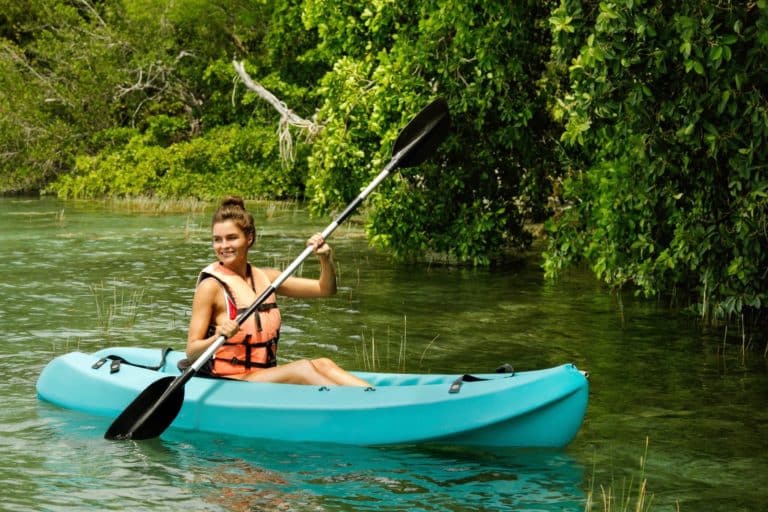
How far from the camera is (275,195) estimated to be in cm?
2436

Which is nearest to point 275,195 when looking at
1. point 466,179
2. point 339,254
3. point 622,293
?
point 339,254

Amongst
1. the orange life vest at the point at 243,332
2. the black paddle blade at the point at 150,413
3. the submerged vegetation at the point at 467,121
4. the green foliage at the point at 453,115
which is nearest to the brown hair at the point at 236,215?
the orange life vest at the point at 243,332

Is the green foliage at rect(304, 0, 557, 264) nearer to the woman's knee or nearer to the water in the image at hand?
the water

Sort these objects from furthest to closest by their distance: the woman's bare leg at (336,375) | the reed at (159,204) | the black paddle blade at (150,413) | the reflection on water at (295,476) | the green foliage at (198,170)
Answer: the green foliage at (198,170) < the reed at (159,204) < the woman's bare leg at (336,375) < the black paddle blade at (150,413) < the reflection on water at (295,476)

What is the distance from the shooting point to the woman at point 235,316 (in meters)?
5.80

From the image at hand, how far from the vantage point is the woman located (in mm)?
5801

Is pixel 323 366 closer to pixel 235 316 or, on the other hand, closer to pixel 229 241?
pixel 235 316

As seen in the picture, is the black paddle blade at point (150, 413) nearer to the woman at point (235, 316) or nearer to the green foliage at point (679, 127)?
the woman at point (235, 316)

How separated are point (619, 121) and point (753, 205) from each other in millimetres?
970

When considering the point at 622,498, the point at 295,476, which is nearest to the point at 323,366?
the point at 295,476

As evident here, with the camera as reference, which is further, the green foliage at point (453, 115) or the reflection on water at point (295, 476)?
the green foliage at point (453, 115)

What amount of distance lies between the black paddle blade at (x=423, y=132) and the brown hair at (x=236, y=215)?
1.50 m

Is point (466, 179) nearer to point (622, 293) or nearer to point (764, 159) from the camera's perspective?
point (622, 293)

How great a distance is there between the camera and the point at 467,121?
1198cm
